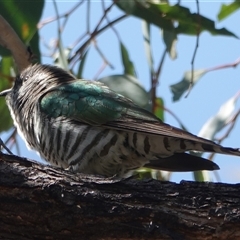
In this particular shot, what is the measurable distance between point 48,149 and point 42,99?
302 millimetres

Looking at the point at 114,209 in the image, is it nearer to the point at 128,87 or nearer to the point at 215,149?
the point at 215,149

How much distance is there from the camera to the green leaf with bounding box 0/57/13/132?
4.09m

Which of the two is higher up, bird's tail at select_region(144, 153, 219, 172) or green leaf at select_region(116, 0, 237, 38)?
green leaf at select_region(116, 0, 237, 38)

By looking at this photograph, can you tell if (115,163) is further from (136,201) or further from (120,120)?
(136,201)

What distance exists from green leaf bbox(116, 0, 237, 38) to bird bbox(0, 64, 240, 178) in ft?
2.03

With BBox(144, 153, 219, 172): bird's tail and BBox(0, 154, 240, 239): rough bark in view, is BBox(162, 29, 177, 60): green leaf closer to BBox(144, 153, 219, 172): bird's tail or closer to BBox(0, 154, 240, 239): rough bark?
BBox(144, 153, 219, 172): bird's tail

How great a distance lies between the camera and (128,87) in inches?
157

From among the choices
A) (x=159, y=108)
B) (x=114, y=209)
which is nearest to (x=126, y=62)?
(x=159, y=108)

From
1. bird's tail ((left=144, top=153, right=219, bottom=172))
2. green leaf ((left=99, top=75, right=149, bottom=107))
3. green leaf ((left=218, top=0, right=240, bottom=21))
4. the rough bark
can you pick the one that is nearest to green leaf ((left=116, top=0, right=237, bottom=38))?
green leaf ((left=218, top=0, right=240, bottom=21))

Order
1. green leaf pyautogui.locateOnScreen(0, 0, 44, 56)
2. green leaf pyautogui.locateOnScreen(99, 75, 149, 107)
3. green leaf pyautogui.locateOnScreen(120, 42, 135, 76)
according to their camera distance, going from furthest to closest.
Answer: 1. green leaf pyautogui.locateOnScreen(120, 42, 135, 76)
2. green leaf pyautogui.locateOnScreen(99, 75, 149, 107)
3. green leaf pyautogui.locateOnScreen(0, 0, 44, 56)

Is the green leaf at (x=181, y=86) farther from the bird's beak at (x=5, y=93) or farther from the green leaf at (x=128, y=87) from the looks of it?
the bird's beak at (x=5, y=93)

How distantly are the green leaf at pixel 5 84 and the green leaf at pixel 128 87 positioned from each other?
0.57 meters

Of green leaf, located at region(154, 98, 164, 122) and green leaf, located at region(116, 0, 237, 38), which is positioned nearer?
green leaf, located at region(116, 0, 237, 38)

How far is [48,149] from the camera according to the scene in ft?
11.1
